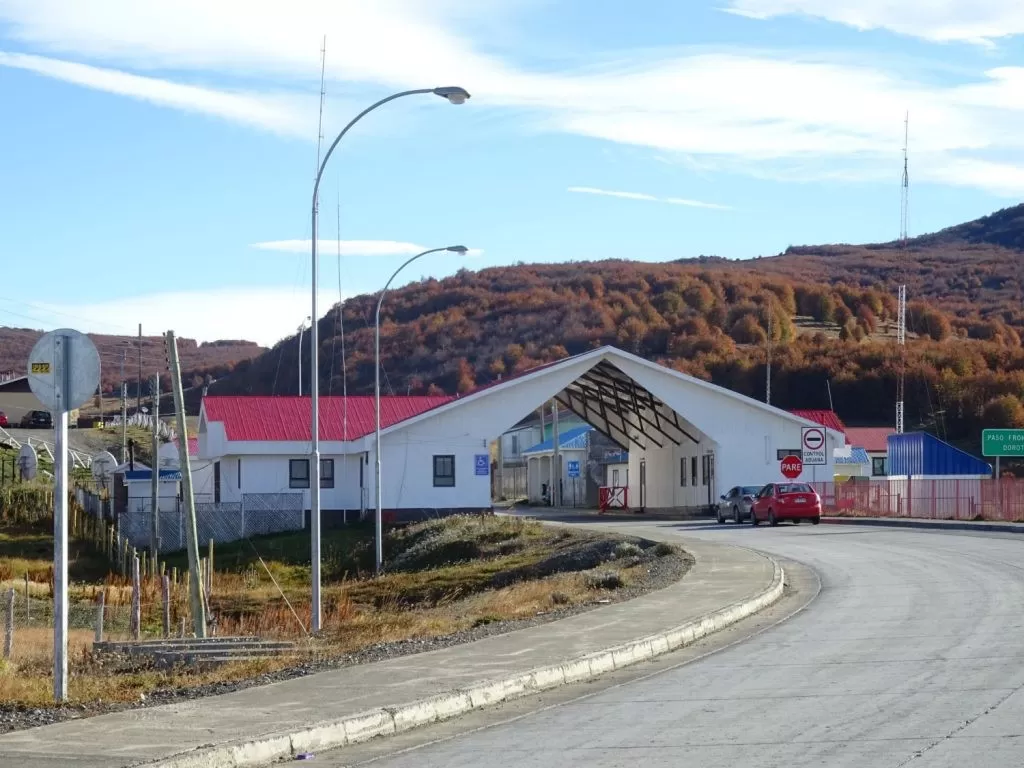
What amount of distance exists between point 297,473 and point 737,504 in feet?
57.7

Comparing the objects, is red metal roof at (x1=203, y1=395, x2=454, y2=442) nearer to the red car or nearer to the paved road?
the red car

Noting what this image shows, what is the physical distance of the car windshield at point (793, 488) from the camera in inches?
1804

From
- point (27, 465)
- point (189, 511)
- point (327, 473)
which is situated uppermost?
→ point (189, 511)

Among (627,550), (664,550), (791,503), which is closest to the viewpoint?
(664,550)

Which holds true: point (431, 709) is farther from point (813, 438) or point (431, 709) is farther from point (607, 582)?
point (813, 438)

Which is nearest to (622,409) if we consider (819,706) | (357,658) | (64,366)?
(357,658)

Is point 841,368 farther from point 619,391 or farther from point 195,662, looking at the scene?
point 195,662

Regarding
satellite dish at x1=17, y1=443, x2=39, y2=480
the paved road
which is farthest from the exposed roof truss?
the paved road

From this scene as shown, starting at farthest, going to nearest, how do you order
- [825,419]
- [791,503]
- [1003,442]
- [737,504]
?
[825,419]
[737,504]
[791,503]
[1003,442]

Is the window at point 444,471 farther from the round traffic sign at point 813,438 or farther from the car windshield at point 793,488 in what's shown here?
the round traffic sign at point 813,438

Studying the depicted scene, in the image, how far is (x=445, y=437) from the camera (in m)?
54.0

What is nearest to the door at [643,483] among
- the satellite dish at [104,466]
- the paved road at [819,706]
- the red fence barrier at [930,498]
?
the red fence barrier at [930,498]

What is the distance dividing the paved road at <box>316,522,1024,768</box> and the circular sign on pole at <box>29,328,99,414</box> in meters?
3.79

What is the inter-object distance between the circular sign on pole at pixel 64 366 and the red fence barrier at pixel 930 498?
1464 inches
